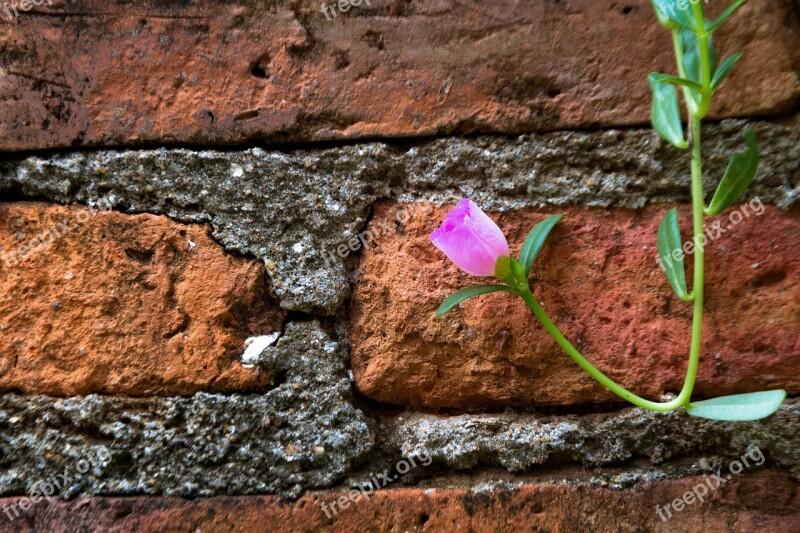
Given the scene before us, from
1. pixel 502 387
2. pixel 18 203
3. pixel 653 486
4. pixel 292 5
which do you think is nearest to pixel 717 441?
pixel 653 486

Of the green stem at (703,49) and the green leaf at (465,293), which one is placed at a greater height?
the green stem at (703,49)

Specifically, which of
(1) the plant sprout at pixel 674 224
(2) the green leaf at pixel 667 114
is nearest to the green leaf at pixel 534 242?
(1) the plant sprout at pixel 674 224

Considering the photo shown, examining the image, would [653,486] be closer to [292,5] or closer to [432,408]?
[432,408]

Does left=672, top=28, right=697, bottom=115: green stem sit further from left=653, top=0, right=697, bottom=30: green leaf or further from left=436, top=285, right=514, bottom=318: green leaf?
left=436, top=285, right=514, bottom=318: green leaf

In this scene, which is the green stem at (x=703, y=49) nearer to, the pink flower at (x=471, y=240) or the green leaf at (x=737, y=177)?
the green leaf at (x=737, y=177)

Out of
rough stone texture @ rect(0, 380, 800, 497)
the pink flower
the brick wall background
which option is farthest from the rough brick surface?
rough stone texture @ rect(0, 380, 800, 497)

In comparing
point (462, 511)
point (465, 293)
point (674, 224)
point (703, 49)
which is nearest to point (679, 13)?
point (703, 49)

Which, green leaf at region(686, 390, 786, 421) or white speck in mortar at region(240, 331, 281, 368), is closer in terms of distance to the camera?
green leaf at region(686, 390, 786, 421)
